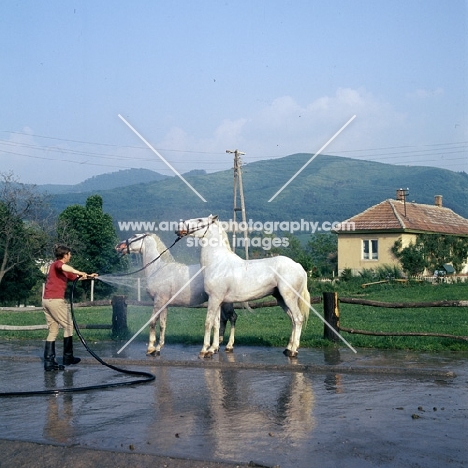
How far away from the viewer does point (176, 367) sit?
12.3 meters

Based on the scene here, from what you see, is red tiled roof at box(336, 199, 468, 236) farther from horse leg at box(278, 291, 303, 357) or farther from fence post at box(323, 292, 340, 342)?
horse leg at box(278, 291, 303, 357)

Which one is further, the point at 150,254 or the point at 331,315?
the point at 331,315

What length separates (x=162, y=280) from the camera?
14.0 metres

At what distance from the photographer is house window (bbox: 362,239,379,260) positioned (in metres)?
57.0

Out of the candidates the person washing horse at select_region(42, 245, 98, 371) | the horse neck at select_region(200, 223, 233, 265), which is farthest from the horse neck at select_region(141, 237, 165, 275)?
the person washing horse at select_region(42, 245, 98, 371)

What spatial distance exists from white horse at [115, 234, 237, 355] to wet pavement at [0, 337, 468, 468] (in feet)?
3.27

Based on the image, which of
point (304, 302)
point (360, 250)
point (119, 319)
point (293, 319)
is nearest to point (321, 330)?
point (119, 319)

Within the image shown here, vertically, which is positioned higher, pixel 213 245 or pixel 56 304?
pixel 213 245

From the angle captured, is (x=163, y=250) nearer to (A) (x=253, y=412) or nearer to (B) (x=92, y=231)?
(A) (x=253, y=412)

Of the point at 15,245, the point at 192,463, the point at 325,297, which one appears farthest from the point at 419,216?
the point at 192,463

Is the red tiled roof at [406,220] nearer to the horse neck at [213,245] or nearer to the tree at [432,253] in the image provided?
the tree at [432,253]

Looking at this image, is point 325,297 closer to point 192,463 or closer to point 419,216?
point 192,463

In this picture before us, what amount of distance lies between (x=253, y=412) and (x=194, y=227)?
18.7 ft

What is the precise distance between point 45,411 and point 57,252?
14.1ft
